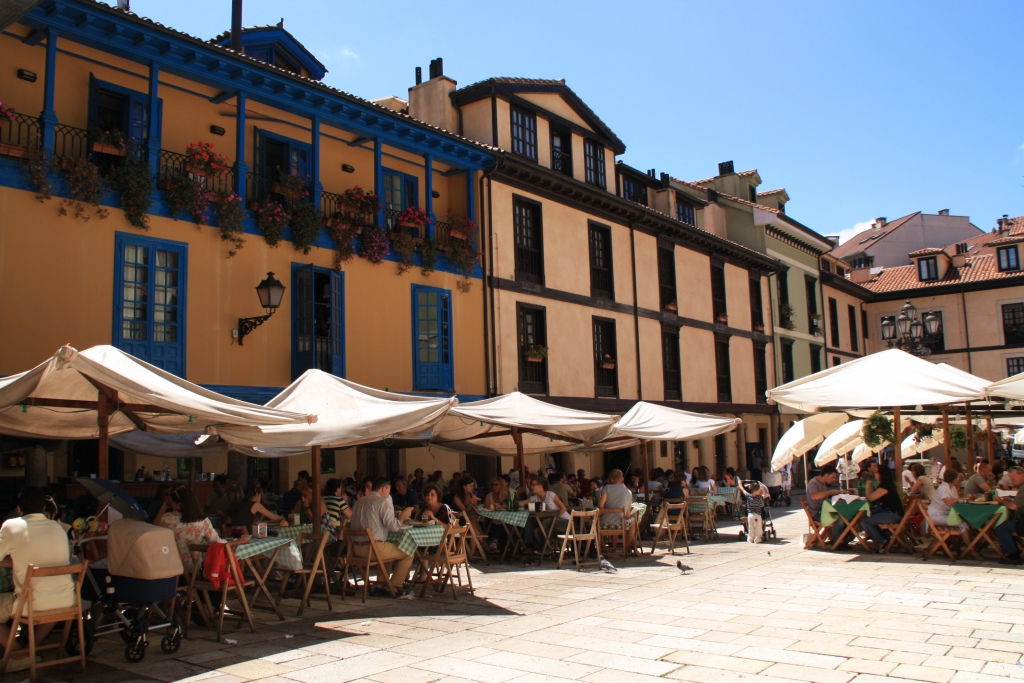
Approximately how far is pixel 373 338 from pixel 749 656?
1200 cm

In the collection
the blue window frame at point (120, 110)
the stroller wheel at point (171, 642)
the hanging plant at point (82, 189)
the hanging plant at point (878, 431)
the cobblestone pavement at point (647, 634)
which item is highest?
the blue window frame at point (120, 110)

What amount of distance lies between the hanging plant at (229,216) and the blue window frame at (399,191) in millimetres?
4178

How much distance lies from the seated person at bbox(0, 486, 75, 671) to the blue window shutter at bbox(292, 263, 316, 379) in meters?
9.35

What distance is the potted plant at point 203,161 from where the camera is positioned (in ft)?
46.9

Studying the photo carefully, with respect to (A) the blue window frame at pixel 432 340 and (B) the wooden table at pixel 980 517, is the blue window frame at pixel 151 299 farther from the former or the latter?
(B) the wooden table at pixel 980 517

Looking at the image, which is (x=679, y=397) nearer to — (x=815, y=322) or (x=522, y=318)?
(x=522, y=318)

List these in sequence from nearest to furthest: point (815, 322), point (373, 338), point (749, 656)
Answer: point (749, 656) < point (373, 338) < point (815, 322)

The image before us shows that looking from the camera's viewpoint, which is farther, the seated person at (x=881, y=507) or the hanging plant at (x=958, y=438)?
the hanging plant at (x=958, y=438)

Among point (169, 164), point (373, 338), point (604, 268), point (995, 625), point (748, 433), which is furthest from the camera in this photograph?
point (748, 433)

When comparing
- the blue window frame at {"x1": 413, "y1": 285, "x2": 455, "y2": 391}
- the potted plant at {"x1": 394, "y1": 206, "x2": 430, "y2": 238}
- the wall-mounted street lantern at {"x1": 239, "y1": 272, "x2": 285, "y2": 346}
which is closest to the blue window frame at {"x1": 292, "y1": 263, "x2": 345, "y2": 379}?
the wall-mounted street lantern at {"x1": 239, "y1": 272, "x2": 285, "y2": 346}

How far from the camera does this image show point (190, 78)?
49.3 ft

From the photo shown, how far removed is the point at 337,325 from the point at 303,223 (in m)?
2.06

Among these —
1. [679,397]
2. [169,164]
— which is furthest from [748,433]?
[169,164]

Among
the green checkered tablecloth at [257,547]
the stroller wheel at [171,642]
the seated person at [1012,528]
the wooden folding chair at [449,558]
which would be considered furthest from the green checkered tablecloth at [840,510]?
the stroller wheel at [171,642]
